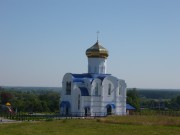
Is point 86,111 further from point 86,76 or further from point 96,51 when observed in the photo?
point 96,51

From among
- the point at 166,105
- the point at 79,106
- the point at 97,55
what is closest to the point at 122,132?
the point at 79,106

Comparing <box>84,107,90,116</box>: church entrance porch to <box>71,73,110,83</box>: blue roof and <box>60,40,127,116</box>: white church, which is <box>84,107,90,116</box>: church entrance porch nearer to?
<box>60,40,127,116</box>: white church

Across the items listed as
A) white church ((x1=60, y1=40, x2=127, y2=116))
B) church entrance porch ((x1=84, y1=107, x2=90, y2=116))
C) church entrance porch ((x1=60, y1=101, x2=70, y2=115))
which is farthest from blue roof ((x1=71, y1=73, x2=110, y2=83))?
church entrance porch ((x1=84, y1=107, x2=90, y2=116))

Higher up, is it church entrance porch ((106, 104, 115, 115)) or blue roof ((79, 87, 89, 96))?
blue roof ((79, 87, 89, 96))

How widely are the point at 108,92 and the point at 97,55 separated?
4.66 metres

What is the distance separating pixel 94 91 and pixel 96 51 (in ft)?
16.4

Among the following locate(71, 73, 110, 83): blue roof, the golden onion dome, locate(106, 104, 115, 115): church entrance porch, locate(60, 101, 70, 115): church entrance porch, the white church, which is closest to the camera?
the white church

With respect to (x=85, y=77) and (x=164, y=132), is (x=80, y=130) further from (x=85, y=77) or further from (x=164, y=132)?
(x=85, y=77)

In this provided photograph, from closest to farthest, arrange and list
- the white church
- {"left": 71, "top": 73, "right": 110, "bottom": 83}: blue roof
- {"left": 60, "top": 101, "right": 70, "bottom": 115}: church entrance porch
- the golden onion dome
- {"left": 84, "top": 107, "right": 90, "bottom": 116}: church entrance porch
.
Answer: {"left": 84, "top": 107, "right": 90, "bottom": 116}: church entrance porch → the white church → {"left": 60, "top": 101, "right": 70, "bottom": 115}: church entrance porch → {"left": 71, "top": 73, "right": 110, "bottom": 83}: blue roof → the golden onion dome

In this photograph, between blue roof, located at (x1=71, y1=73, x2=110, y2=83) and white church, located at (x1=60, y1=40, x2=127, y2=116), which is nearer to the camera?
white church, located at (x1=60, y1=40, x2=127, y2=116)

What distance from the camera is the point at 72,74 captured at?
4694cm

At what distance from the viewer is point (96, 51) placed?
47.5 meters

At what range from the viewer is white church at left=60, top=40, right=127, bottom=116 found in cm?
4497

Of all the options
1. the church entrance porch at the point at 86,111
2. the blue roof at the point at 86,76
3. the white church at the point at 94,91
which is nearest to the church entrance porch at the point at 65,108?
the white church at the point at 94,91
